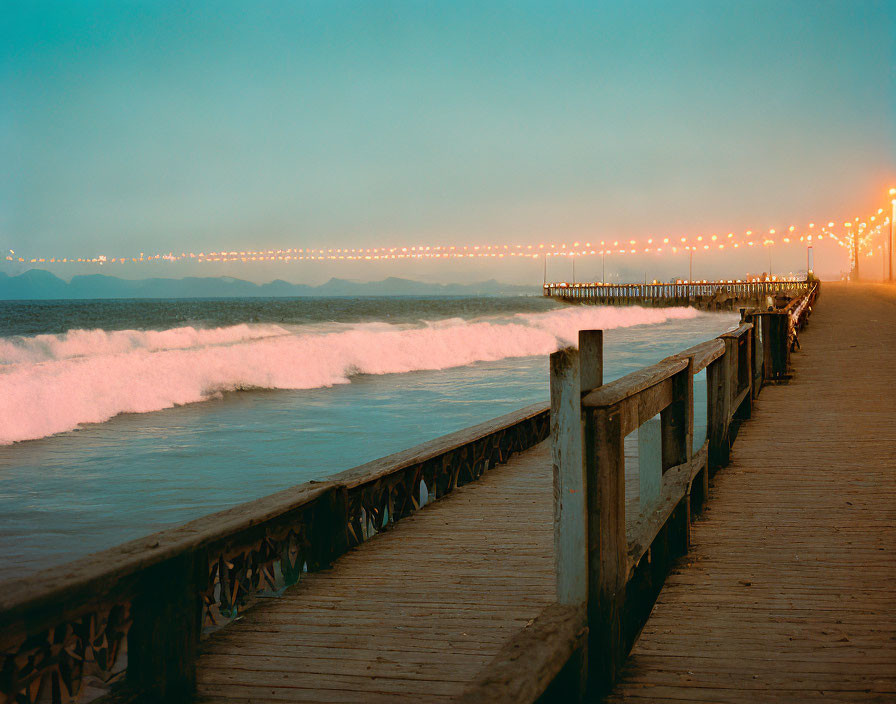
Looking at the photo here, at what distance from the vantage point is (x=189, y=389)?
15.3 meters

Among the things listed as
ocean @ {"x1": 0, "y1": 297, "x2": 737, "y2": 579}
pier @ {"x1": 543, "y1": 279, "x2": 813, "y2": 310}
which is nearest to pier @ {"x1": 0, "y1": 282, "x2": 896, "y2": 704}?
ocean @ {"x1": 0, "y1": 297, "x2": 737, "y2": 579}

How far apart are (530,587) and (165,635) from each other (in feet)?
5.82

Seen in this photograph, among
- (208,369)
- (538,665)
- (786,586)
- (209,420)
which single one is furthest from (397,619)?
(208,369)

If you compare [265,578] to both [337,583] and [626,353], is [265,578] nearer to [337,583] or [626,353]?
[337,583]

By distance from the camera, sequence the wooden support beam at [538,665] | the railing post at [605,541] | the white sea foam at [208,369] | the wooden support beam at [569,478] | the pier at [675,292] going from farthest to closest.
→ the pier at [675,292] → the white sea foam at [208,369] → the railing post at [605,541] → the wooden support beam at [569,478] → the wooden support beam at [538,665]

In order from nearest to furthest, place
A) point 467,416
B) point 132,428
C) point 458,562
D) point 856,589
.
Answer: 1. point 856,589
2. point 458,562
3. point 132,428
4. point 467,416

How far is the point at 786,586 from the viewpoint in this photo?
348 cm

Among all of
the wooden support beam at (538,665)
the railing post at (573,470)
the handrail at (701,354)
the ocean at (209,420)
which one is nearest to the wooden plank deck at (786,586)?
the wooden support beam at (538,665)

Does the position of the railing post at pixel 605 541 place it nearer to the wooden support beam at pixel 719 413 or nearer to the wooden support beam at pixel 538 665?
the wooden support beam at pixel 538 665

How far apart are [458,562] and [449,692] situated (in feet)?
4.88

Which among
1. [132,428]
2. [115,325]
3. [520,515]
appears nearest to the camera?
[520,515]

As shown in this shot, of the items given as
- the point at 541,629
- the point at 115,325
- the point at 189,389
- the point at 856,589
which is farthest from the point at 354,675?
the point at 115,325

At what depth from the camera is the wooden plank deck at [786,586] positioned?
2.62 m

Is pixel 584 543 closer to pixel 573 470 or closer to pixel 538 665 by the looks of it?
pixel 573 470
